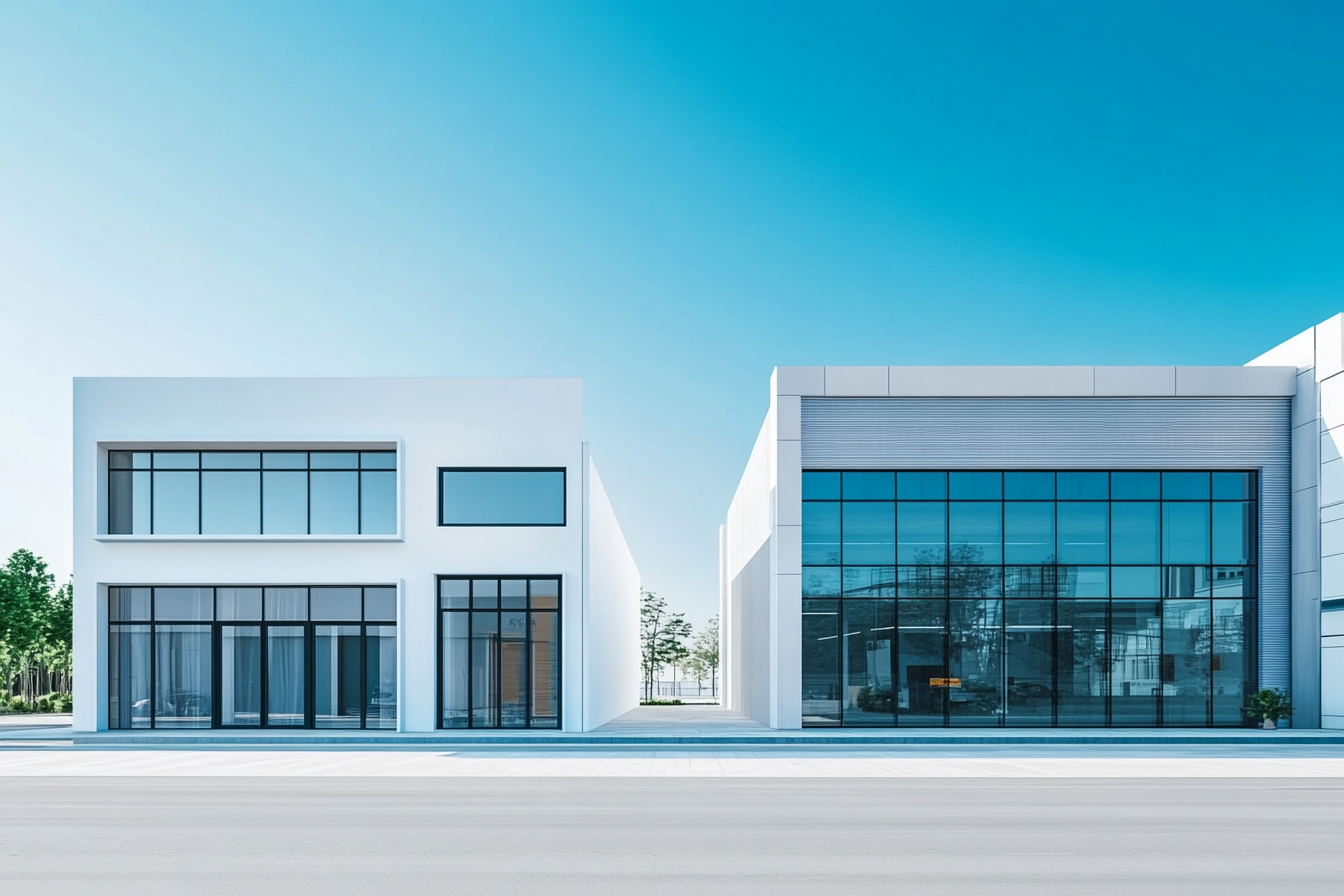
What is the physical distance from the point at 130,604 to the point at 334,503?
557 cm

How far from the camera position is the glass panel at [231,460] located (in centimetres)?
2731

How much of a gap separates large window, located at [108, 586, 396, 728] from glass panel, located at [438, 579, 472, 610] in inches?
49.4

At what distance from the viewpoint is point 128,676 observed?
26.8m

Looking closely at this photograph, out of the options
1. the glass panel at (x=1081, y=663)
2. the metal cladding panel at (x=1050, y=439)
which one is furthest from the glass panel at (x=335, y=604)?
the glass panel at (x=1081, y=663)

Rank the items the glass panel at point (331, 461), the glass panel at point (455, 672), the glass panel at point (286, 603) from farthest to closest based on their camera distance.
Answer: the glass panel at point (331, 461), the glass panel at point (286, 603), the glass panel at point (455, 672)

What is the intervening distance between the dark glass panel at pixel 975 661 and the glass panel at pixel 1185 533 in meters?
Result: 4.63

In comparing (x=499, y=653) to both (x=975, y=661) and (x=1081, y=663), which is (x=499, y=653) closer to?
(x=975, y=661)

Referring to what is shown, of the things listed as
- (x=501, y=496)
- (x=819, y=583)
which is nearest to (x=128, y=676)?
(x=501, y=496)

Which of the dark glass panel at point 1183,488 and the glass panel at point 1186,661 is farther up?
the dark glass panel at point 1183,488

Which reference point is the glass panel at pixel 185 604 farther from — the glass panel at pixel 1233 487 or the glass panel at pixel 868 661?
the glass panel at pixel 1233 487

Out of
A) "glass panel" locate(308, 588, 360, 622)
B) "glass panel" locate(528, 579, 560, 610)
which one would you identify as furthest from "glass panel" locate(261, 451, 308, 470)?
"glass panel" locate(528, 579, 560, 610)
